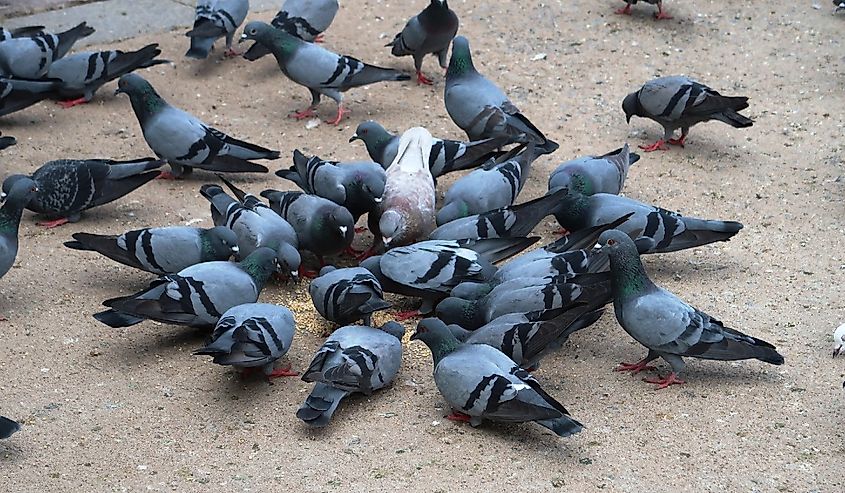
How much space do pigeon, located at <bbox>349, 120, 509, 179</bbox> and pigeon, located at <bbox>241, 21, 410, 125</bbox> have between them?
892 millimetres

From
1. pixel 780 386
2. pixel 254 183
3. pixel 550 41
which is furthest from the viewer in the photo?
pixel 550 41

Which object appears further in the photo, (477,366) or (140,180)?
(140,180)

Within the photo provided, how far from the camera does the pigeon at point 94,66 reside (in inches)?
340

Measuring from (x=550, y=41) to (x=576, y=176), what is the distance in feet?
10.5

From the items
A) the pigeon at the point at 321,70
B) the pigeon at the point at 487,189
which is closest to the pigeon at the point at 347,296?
the pigeon at the point at 487,189

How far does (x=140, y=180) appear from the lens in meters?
7.22

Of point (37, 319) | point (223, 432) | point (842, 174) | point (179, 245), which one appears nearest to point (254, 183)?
point (179, 245)

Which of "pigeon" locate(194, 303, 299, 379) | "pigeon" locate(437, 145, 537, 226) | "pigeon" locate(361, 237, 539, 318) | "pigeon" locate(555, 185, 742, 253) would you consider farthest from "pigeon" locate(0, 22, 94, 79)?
"pigeon" locate(555, 185, 742, 253)

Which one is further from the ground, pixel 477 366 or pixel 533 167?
pixel 477 366

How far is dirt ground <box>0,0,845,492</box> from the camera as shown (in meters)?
4.82

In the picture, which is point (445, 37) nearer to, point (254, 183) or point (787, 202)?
point (254, 183)

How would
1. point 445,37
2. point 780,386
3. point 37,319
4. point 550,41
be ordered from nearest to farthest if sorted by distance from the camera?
point 780,386 → point 37,319 → point 445,37 → point 550,41

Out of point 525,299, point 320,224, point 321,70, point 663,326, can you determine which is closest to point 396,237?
point 320,224

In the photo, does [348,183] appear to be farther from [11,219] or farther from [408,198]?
[11,219]
